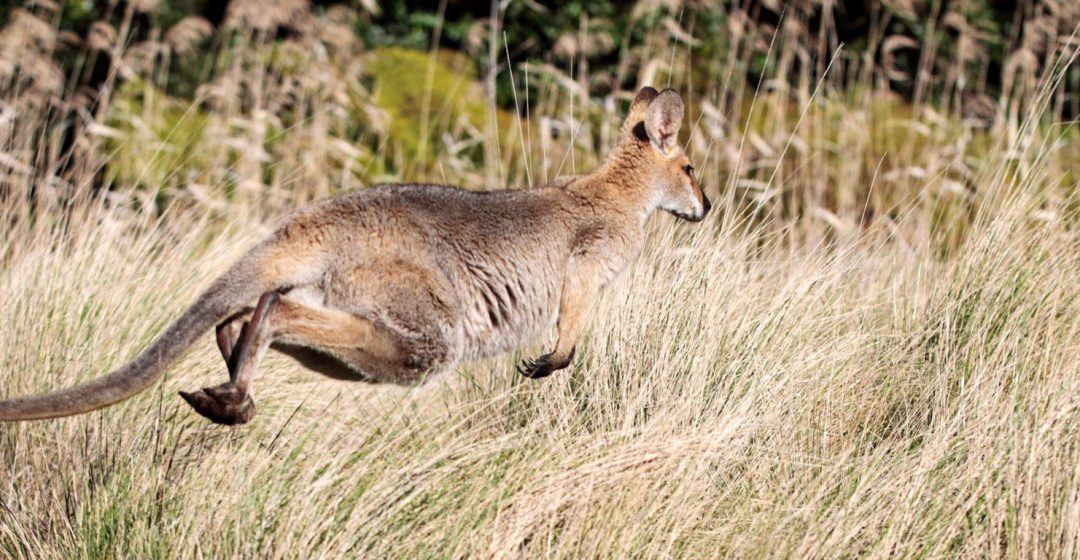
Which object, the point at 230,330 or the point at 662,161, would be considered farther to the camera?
the point at 662,161

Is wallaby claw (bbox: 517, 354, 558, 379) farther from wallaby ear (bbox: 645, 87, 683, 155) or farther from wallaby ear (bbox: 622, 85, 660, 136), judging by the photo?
wallaby ear (bbox: 622, 85, 660, 136)

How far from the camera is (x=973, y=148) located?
37.4 feet

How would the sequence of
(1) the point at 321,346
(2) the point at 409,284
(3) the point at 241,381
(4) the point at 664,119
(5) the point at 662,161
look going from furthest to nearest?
(5) the point at 662,161, (4) the point at 664,119, (2) the point at 409,284, (1) the point at 321,346, (3) the point at 241,381

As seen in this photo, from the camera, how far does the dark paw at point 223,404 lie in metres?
3.90

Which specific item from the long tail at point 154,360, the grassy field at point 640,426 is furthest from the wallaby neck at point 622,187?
the long tail at point 154,360

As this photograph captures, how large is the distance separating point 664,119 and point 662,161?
0.65ft

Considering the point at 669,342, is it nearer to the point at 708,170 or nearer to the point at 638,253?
the point at 638,253

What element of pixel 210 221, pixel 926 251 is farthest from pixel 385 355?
pixel 210 221

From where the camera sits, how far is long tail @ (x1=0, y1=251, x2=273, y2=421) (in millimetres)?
3557

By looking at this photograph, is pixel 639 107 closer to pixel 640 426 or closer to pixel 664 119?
pixel 664 119

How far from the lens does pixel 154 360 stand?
12.8ft

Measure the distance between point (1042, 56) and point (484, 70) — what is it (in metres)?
6.27

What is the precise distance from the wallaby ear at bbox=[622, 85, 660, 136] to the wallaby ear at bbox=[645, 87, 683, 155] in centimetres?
11

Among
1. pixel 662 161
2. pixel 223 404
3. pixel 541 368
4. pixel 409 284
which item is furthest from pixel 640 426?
pixel 223 404
